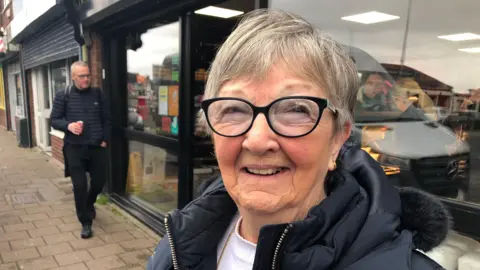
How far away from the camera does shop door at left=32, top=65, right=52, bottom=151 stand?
9445 mm

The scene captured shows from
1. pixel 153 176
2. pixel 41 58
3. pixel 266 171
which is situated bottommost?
pixel 153 176

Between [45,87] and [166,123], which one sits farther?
[45,87]

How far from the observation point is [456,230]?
206 centimetres

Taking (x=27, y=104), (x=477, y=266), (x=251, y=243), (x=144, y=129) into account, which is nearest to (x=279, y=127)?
(x=251, y=243)

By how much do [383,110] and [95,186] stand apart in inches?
126

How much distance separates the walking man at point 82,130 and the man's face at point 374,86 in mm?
2901

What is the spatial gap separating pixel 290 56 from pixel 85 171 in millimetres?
3838

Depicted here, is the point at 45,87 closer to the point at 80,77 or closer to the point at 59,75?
the point at 59,75

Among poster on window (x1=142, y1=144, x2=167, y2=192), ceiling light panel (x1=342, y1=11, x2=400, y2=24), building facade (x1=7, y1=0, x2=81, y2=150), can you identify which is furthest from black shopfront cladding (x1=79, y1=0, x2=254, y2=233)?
ceiling light panel (x1=342, y1=11, x2=400, y2=24)

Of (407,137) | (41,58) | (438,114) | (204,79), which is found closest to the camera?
(438,114)

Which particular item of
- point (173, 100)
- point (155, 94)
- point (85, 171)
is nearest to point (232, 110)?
point (173, 100)

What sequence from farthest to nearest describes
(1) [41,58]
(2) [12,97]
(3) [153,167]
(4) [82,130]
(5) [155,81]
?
1. (2) [12,97]
2. (1) [41,58]
3. (3) [153,167]
4. (5) [155,81]
5. (4) [82,130]

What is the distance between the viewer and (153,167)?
5031 mm

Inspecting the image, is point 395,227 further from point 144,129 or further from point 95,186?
point 144,129
